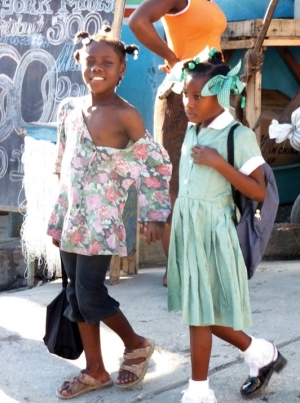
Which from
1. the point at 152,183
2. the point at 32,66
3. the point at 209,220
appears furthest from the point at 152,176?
the point at 32,66

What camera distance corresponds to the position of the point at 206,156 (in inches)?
120

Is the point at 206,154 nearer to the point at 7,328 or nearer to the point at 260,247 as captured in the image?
the point at 260,247

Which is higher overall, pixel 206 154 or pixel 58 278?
pixel 206 154

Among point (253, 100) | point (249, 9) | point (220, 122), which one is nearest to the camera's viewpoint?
point (220, 122)

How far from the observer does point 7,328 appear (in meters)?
4.39

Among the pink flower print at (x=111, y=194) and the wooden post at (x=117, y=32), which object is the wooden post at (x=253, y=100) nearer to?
the wooden post at (x=117, y=32)

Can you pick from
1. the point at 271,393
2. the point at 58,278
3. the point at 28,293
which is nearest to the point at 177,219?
the point at 271,393

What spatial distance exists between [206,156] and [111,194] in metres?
0.48

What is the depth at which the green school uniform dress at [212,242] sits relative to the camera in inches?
121

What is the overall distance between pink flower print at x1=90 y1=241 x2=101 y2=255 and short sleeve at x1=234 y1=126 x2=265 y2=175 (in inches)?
25.7

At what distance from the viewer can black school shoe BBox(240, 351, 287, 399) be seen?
3.31 metres

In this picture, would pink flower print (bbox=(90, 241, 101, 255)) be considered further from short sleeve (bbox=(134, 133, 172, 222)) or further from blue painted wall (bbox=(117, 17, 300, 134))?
blue painted wall (bbox=(117, 17, 300, 134))

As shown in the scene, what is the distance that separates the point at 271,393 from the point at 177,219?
87 centimetres

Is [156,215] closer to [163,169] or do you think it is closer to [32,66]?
[163,169]
